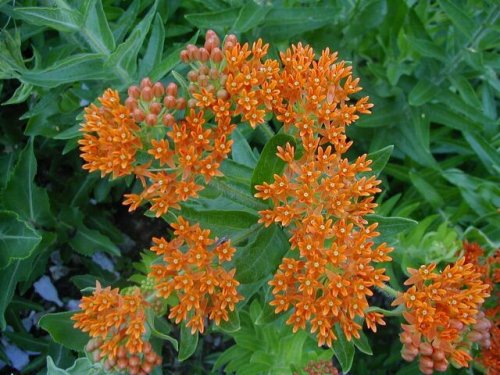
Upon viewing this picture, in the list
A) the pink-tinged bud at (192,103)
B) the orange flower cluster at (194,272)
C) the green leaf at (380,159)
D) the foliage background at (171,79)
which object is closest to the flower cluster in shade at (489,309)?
the foliage background at (171,79)

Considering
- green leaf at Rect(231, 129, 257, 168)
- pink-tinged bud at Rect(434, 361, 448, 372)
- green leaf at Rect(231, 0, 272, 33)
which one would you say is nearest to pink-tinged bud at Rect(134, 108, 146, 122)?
green leaf at Rect(231, 129, 257, 168)

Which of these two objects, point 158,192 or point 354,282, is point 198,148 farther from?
point 354,282

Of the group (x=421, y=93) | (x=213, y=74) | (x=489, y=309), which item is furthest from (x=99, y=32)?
(x=489, y=309)

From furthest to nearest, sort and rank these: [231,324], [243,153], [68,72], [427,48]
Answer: [427,48] → [243,153] → [68,72] → [231,324]

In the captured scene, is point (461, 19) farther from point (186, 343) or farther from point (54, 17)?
point (186, 343)

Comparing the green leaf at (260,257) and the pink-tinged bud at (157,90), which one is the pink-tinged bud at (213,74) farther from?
the green leaf at (260,257)
